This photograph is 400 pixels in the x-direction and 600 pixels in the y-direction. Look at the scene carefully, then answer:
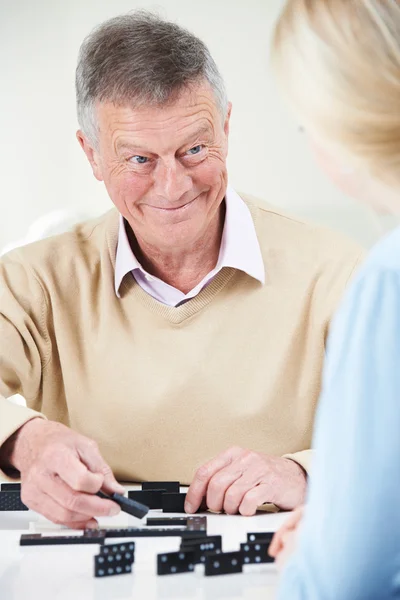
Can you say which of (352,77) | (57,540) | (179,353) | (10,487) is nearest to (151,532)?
(57,540)

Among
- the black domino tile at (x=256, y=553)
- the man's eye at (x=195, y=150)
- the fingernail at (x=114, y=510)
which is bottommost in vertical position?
the fingernail at (x=114, y=510)

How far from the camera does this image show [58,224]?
3697mm

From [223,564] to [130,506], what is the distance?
0.26m

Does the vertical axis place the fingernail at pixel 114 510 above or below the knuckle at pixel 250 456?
above

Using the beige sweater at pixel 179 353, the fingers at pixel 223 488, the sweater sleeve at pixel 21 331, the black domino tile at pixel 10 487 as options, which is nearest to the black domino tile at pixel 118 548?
the fingers at pixel 223 488

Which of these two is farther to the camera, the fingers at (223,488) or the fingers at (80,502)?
the fingers at (223,488)

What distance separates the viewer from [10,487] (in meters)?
1.86

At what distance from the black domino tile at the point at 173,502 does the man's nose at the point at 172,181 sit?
645mm

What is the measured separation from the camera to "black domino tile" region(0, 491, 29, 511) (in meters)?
1.79

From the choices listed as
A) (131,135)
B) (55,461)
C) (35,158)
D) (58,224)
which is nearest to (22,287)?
(131,135)

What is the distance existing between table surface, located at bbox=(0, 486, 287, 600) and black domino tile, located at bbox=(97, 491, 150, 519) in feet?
0.15

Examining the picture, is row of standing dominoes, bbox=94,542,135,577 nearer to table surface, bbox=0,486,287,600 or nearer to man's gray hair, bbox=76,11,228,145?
table surface, bbox=0,486,287,600

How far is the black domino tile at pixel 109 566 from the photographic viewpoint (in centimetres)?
136

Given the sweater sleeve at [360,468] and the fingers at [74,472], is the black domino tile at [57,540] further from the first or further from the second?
the sweater sleeve at [360,468]
